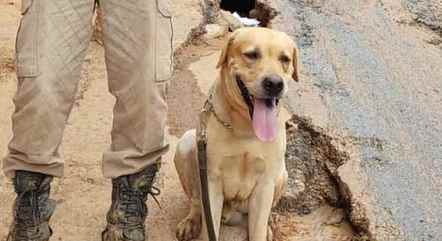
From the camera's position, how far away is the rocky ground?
3273 mm

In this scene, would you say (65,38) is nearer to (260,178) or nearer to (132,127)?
(132,127)

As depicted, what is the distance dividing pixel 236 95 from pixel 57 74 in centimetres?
68

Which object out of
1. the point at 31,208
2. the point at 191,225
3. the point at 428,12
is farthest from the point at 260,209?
the point at 428,12

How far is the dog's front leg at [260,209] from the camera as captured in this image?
3.01 meters

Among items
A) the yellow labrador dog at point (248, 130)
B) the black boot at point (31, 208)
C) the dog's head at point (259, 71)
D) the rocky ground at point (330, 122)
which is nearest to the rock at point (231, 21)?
the rocky ground at point (330, 122)

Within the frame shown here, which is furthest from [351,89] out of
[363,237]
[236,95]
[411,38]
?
[236,95]

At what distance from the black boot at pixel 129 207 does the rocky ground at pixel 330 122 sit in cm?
20

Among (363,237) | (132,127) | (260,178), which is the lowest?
(363,237)

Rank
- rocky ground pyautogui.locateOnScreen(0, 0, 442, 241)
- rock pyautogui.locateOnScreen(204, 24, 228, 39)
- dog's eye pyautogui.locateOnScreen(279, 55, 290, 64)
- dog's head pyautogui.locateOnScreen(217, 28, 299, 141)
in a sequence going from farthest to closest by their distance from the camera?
rock pyautogui.locateOnScreen(204, 24, 228, 39), rocky ground pyautogui.locateOnScreen(0, 0, 442, 241), dog's eye pyautogui.locateOnScreen(279, 55, 290, 64), dog's head pyautogui.locateOnScreen(217, 28, 299, 141)

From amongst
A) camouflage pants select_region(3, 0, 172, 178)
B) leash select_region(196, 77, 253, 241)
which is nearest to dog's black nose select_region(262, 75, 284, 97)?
leash select_region(196, 77, 253, 241)

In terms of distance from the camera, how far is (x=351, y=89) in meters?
4.34

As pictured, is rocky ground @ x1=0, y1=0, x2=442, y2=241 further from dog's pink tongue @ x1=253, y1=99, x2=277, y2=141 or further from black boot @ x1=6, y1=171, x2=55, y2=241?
dog's pink tongue @ x1=253, y1=99, x2=277, y2=141

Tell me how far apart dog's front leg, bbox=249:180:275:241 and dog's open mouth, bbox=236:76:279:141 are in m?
0.25

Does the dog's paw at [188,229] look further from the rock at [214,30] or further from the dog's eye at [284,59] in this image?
the rock at [214,30]
